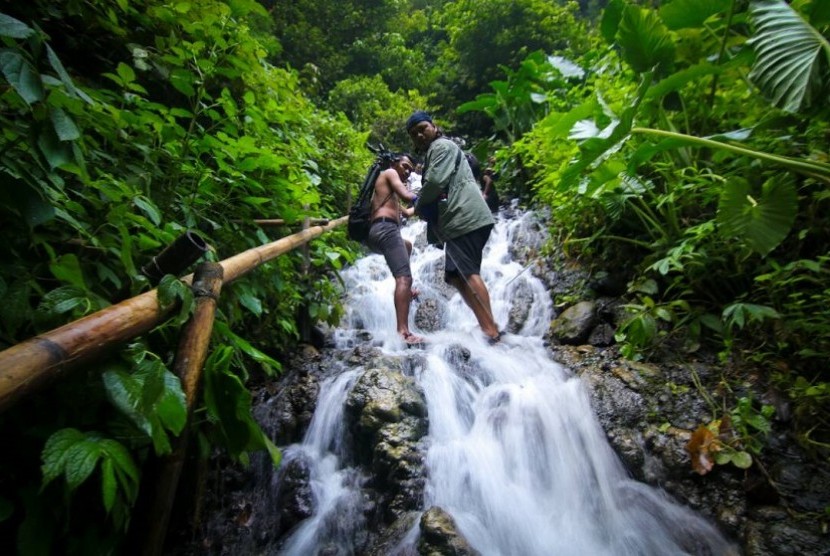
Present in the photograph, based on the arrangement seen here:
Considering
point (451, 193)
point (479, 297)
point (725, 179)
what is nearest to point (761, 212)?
point (725, 179)

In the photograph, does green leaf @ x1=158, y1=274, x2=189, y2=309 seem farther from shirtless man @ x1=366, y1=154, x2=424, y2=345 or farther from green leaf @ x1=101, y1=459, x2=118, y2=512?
shirtless man @ x1=366, y1=154, x2=424, y2=345

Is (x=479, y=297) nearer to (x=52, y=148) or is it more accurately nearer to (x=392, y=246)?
(x=392, y=246)

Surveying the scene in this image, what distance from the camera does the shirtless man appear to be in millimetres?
4121

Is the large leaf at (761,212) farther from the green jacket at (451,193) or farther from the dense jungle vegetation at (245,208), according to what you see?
the green jacket at (451,193)

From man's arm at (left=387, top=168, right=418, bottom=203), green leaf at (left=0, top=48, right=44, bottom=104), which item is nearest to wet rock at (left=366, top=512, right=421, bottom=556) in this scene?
green leaf at (left=0, top=48, right=44, bottom=104)

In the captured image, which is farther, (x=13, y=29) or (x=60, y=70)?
(x=60, y=70)

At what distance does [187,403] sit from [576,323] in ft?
11.1

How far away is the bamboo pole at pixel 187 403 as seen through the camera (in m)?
1.27

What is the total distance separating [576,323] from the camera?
3.75 metres

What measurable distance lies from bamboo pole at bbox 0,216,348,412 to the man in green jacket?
288 centimetres

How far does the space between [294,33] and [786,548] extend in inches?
515

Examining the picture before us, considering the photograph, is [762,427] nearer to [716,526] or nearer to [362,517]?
[716,526]

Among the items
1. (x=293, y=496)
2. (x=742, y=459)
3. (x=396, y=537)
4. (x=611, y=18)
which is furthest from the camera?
(x=611, y=18)

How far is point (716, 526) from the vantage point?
2045 millimetres
